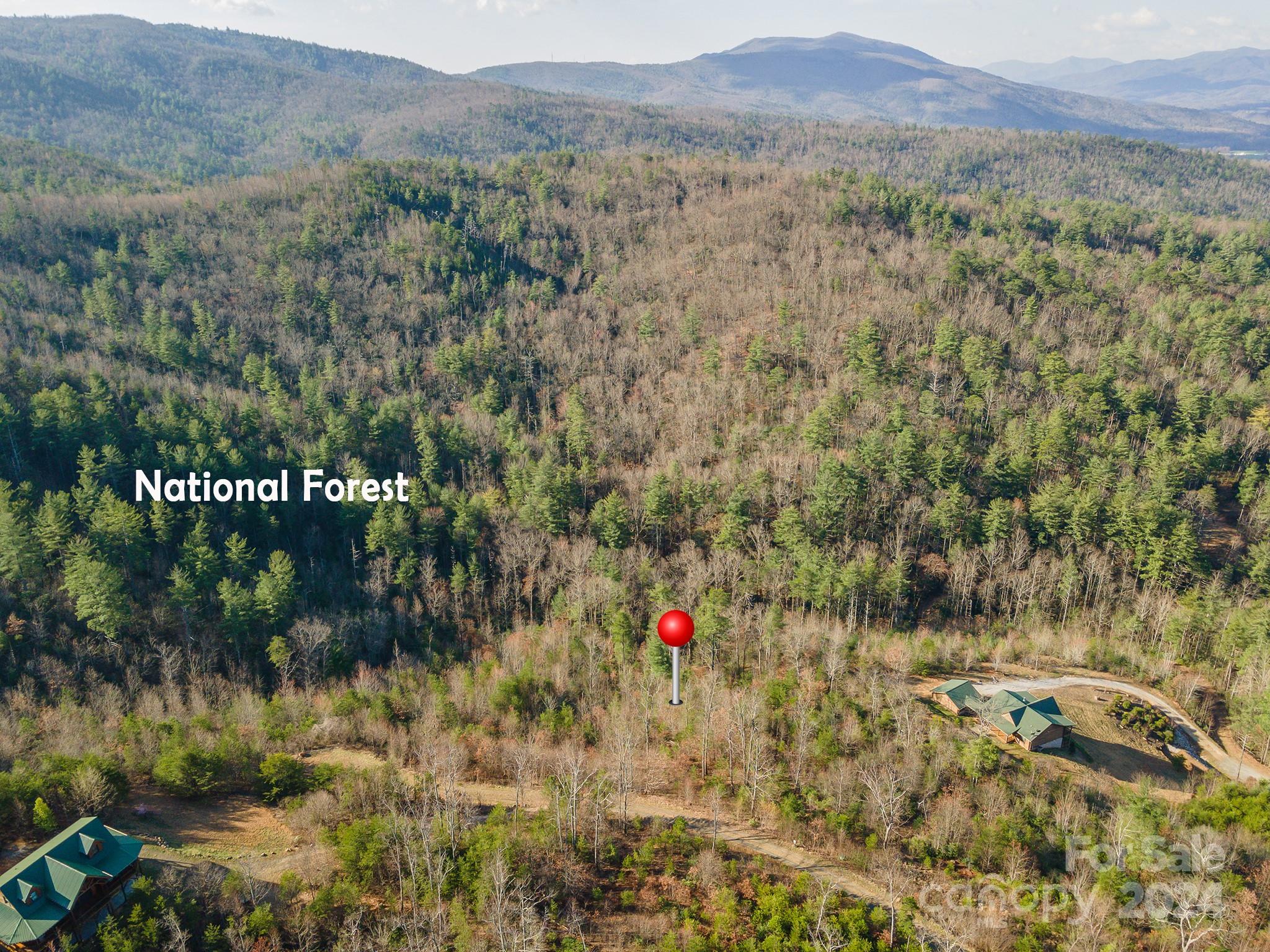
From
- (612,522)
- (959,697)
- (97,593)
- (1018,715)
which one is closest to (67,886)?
(97,593)

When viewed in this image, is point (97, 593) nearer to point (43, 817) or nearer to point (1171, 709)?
point (43, 817)

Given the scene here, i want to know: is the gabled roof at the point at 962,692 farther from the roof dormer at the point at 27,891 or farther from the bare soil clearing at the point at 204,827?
the roof dormer at the point at 27,891

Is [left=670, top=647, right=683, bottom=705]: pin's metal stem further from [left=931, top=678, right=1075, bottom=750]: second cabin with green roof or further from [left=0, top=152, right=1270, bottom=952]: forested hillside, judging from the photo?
[left=931, top=678, right=1075, bottom=750]: second cabin with green roof

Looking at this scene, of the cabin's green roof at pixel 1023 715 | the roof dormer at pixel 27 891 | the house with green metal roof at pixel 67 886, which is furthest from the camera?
the cabin's green roof at pixel 1023 715

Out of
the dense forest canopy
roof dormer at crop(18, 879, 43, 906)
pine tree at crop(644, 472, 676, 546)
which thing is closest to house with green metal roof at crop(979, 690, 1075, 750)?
the dense forest canopy

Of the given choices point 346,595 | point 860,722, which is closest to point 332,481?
point 346,595

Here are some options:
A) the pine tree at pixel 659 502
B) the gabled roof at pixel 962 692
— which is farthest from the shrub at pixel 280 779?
the gabled roof at pixel 962 692
